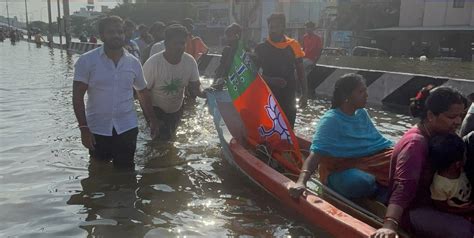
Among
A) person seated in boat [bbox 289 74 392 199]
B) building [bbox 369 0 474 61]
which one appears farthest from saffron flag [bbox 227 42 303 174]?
building [bbox 369 0 474 61]

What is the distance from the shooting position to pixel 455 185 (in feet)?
9.50

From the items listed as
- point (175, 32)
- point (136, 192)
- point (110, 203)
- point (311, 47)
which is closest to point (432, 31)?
point (311, 47)

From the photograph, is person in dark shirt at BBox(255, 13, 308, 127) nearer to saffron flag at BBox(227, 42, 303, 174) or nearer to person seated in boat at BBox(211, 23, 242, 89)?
saffron flag at BBox(227, 42, 303, 174)

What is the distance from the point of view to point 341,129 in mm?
3746

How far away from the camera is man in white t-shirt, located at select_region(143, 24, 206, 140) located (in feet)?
18.4

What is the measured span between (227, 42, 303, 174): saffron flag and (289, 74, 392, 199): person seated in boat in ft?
3.34

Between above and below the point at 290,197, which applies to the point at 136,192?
below

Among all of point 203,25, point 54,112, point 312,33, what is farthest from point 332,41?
point 54,112

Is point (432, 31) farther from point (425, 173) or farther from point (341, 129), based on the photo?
point (425, 173)

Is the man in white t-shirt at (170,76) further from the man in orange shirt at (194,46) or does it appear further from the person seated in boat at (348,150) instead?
the man in orange shirt at (194,46)

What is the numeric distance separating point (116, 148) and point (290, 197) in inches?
72.3

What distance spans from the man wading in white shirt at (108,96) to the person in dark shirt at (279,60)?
190 centimetres

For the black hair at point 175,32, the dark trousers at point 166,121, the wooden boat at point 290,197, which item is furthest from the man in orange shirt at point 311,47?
the black hair at point 175,32

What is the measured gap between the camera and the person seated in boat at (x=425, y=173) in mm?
2854
